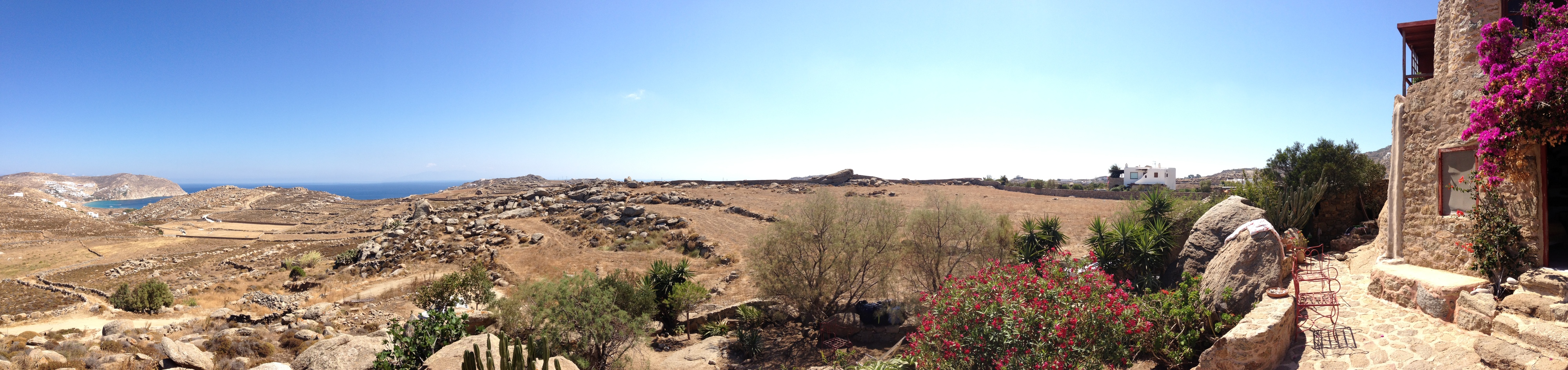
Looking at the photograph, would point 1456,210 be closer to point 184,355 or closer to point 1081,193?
point 184,355

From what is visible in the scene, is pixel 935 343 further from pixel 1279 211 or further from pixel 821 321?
pixel 1279 211

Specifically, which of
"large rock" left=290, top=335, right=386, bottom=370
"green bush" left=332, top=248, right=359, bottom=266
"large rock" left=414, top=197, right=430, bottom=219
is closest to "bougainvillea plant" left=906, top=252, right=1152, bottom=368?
"large rock" left=290, top=335, right=386, bottom=370

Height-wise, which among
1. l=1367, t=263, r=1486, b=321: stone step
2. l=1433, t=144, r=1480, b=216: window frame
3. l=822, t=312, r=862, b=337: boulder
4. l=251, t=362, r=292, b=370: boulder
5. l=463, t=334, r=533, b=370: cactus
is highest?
l=1433, t=144, r=1480, b=216: window frame

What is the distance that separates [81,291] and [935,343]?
2427 centimetres

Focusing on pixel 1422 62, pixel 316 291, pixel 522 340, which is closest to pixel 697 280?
pixel 522 340

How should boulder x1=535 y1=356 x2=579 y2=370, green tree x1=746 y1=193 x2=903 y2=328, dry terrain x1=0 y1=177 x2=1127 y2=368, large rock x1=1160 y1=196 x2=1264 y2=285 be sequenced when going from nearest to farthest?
boulder x1=535 y1=356 x2=579 y2=370, large rock x1=1160 y1=196 x2=1264 y2=285, green tree x1=746 y1=193 x2=903 y2=328, dry terrain x1=0 y1=177 x2=1127 y2=368

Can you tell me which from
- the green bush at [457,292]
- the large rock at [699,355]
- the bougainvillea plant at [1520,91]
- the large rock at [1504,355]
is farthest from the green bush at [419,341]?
the bougainvillea plant at [1520,91]

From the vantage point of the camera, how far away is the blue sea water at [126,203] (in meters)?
73.9

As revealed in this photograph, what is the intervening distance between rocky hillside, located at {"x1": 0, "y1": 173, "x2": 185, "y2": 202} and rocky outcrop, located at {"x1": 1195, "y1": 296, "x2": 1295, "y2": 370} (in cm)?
12028

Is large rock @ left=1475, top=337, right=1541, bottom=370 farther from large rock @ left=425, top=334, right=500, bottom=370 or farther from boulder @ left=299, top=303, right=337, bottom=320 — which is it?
boulder @ left=299, top=303, right=337, bottom=320

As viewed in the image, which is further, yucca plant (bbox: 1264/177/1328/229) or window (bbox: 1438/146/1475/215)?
yucca plant (bbox: 1264/177/1328/229)

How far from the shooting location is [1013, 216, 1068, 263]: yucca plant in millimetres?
12727

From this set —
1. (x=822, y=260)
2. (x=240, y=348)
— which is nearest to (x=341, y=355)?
(x=240, y=348)

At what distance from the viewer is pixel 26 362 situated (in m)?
6.87
